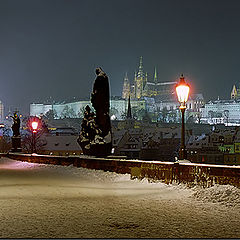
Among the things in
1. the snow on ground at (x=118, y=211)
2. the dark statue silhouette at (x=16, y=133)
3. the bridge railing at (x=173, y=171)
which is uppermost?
the dark statue silhouette at (x=16, y=133)

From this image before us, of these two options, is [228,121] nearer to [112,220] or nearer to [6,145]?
[6,145]

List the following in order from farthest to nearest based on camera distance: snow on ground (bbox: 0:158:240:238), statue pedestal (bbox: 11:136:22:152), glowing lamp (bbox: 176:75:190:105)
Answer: statue pedestal (bbox: 11:136:22:152) < glowing lamp (bbox: 176:75:190:105) < snow on ground (bbox: 0:158:240:238)

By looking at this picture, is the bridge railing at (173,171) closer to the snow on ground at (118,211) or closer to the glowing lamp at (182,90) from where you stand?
the snow on ground at (118,211)

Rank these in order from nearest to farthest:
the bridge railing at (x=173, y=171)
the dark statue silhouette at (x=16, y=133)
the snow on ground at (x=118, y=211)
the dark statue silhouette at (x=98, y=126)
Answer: the snow on ground at (x=118, y=211) < the bridge railing at (x=173, y=171) < the dark statue silhouette at (x=98, y=126) < the dark statue silhouette at (x=16, y=133)

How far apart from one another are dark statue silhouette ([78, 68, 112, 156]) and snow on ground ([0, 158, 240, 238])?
6.51 meters

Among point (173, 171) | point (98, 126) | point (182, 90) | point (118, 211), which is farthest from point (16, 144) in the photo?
point (118, 211)

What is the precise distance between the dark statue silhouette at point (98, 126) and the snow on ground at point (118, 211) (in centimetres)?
651

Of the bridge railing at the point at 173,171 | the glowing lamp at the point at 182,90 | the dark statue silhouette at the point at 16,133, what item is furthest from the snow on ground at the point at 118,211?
the dark statue silhouette at the point at 16,133

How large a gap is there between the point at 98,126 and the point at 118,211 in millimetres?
12017

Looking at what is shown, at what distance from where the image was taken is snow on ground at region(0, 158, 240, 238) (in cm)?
706

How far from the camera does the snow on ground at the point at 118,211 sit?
23.2ft

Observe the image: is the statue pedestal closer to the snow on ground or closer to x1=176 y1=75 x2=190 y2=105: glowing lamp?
the snow on ground

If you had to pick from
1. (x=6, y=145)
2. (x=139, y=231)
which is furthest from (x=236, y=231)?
(x=6, y=145)

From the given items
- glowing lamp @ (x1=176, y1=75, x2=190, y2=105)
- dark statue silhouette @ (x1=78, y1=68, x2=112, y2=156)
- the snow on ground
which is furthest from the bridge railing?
glowing lamp @ (x1=176, y1=75, x2=190, y2=105)
